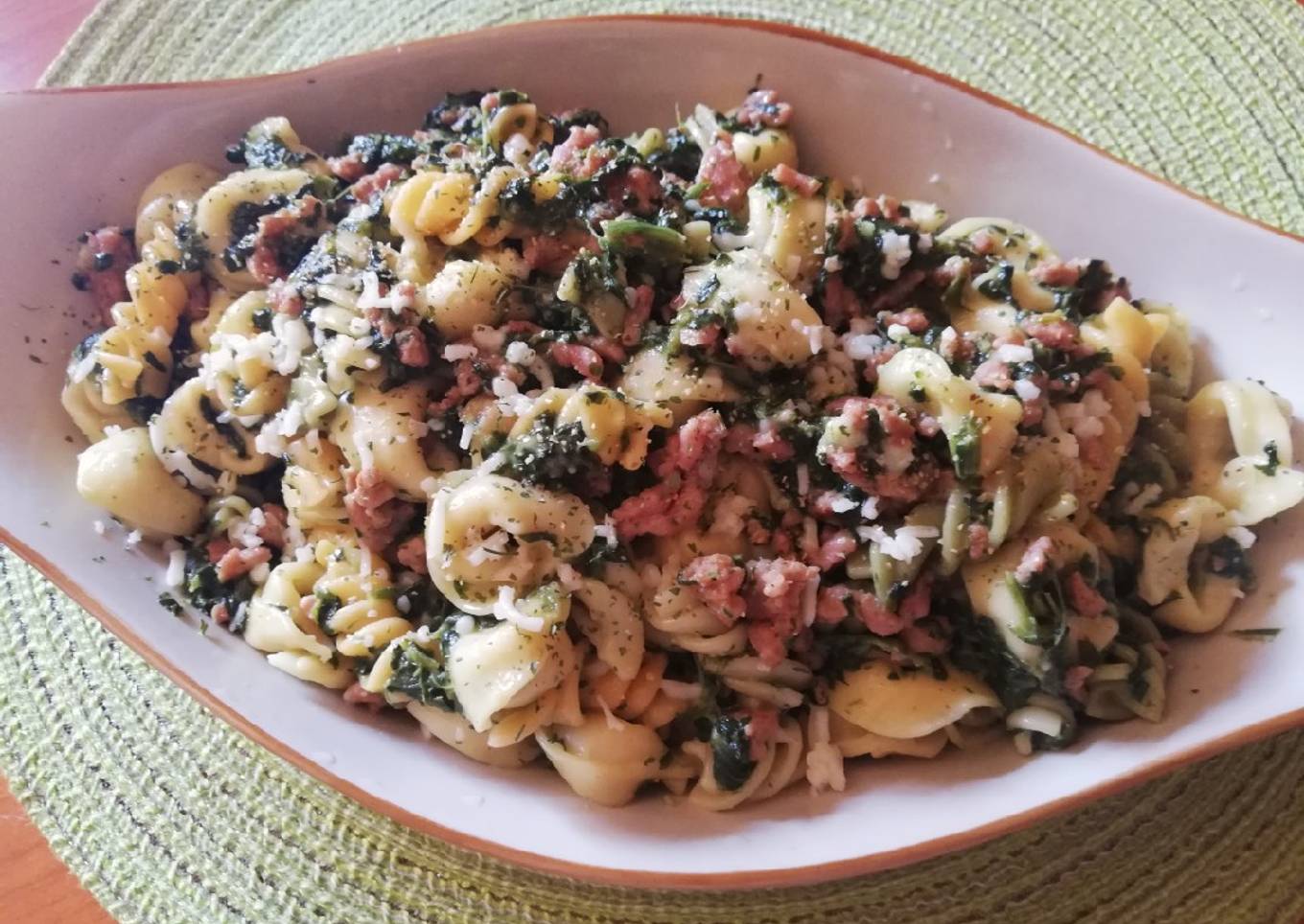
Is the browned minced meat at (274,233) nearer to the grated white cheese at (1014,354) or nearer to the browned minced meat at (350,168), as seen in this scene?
the browned minced meat at (350,168)

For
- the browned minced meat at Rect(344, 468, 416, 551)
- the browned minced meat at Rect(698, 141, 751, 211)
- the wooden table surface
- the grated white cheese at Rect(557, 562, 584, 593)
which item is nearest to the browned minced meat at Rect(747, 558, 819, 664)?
the grated white cheese at Rect(557, 562, 584, 593)

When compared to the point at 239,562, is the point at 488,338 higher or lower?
higher

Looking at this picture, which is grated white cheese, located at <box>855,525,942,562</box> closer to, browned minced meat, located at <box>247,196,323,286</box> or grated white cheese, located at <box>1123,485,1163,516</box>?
grated white cheese, located at <box>1123,485,1163,516</box>

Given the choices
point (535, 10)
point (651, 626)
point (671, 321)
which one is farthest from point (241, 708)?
point (535, 10)

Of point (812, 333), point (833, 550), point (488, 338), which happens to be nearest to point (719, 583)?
point (833, 550)

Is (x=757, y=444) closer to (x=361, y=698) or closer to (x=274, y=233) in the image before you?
(x=361, y=698)

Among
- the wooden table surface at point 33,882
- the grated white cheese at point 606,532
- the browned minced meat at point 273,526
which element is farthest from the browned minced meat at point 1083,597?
the wooden table surface at point 33,882
